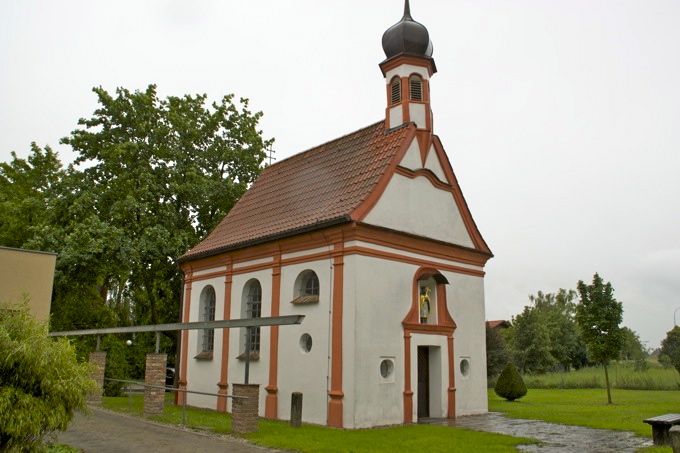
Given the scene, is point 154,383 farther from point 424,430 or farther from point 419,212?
point 419,212

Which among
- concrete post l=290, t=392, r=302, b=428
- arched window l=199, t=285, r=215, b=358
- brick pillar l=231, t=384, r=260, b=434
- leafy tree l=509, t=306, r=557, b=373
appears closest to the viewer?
brick pillar l=231, t=384, r=260, b=434

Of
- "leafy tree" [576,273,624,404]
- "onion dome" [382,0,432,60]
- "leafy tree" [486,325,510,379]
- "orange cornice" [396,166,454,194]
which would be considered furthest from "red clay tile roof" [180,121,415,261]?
"leafy tree" [486,325,510,379]

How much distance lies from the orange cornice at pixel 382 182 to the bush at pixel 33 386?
861cm

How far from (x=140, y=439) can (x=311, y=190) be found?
31.6ft

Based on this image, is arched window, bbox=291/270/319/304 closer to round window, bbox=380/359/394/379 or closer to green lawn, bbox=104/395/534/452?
round window, bbox=380/359/394/379

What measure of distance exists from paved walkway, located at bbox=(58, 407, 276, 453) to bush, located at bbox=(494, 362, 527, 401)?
13.9 metres

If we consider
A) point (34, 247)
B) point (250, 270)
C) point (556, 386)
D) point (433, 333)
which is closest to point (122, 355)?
point (34, 247)

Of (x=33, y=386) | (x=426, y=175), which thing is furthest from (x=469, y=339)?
(x=33, y=386)

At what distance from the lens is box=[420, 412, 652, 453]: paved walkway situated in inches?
478

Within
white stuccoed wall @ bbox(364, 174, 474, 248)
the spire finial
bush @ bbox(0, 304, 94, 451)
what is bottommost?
bush @ bbox(0, 304, 94, 451)

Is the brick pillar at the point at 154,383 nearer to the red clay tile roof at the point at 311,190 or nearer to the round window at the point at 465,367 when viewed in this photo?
the red clay tile roof at the point at 311,190

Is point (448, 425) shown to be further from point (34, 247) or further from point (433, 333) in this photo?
point (34, 247)

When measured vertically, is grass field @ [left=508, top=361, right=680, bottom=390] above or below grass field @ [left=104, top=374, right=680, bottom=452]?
above

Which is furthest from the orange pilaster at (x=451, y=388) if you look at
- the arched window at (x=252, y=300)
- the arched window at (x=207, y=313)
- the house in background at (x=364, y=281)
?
the arched window at (x=207, y=313)
